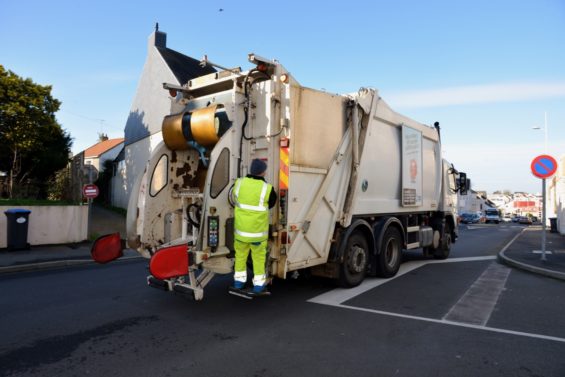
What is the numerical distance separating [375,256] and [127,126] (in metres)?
19.3

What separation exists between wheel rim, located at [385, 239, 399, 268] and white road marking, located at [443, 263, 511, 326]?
1.28 metres

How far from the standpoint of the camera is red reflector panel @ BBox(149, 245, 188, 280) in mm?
4082

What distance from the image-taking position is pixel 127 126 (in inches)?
885

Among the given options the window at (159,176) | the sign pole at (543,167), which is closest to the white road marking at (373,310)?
the window at (159,176)

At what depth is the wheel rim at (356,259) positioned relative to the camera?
5.94 metres

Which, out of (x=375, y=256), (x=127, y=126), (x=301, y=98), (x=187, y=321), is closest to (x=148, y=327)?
(x=187, y=321)

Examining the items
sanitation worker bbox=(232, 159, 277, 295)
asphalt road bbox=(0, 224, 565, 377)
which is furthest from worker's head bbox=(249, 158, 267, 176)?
asphalt road bbox=(0, 224, 565, 377)

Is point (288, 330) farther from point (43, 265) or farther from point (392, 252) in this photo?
point (43, 265)

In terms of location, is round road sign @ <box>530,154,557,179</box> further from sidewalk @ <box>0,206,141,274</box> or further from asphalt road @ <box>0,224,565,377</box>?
sidewalk @ <box>0,206,141,274</box>

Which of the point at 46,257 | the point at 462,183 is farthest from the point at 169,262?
the point at 462,183

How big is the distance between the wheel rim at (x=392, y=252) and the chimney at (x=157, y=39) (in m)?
18.4

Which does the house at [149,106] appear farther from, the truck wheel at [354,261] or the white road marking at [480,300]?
the white road marking at [480,300]

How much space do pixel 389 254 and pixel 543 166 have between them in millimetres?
4967

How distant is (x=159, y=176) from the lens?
17.5 ft
